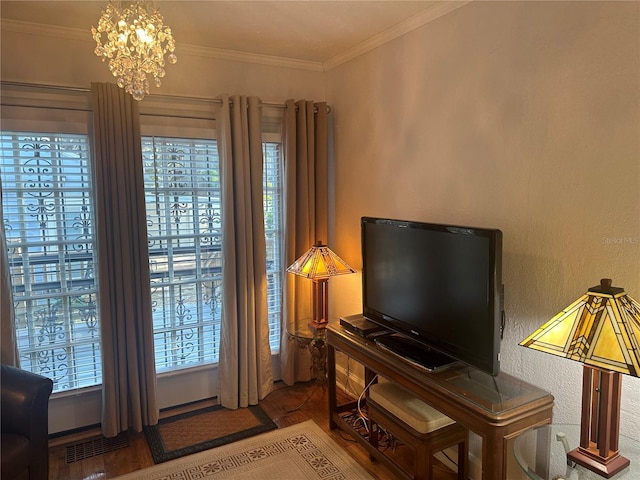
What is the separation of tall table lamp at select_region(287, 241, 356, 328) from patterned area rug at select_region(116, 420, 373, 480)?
2.54 feet

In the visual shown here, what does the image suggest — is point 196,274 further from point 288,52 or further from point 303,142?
point 288,52

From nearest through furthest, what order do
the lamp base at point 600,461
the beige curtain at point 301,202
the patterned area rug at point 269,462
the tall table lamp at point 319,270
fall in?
the lamp base at point 600,461 < the patterned area rug at point 269,462 < the tall table lamp at point 319,270 < the beige curtain at point 301,202

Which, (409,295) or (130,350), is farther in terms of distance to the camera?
(130,350)

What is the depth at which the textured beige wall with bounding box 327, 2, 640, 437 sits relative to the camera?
5.71 feet

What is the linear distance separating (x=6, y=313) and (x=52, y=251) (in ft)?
1.43

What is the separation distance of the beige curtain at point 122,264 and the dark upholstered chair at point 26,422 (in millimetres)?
653

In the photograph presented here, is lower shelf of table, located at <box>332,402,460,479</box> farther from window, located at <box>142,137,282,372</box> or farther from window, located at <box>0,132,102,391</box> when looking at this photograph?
window, located at <box>0,132,102,391</box>

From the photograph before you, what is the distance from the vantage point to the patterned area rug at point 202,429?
2785 millimetres

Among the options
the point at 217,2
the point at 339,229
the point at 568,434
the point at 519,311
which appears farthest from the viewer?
the point at 339,229

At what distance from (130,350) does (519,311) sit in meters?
2.29

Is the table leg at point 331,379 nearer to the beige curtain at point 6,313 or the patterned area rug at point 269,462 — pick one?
the patterned area rug at point 269,462

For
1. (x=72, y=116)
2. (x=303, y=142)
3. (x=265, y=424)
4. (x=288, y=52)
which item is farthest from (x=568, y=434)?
(x=72, y=116)

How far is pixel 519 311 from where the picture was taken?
2.16 meters

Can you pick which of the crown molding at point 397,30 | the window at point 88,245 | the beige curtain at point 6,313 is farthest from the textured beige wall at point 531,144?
the beige curtain at point 6,313
